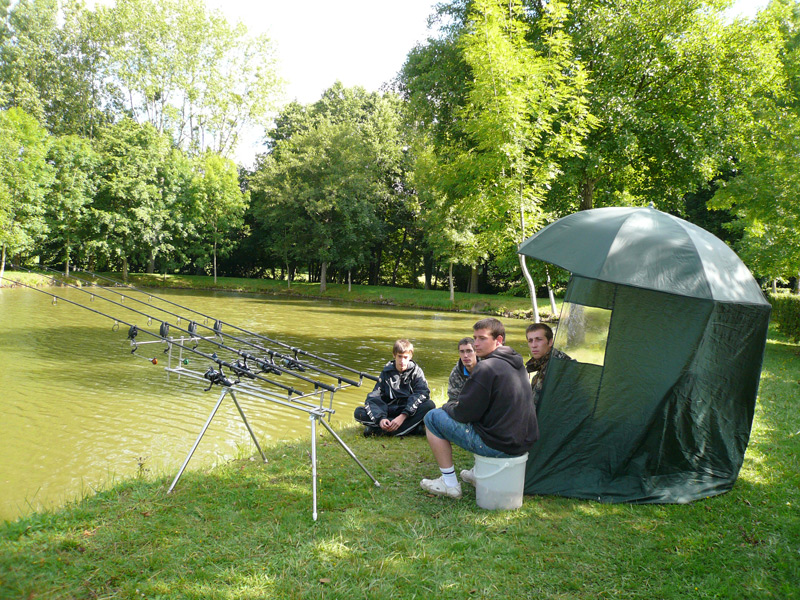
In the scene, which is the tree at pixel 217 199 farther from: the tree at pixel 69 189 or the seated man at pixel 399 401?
the seated man at pixel 399 401

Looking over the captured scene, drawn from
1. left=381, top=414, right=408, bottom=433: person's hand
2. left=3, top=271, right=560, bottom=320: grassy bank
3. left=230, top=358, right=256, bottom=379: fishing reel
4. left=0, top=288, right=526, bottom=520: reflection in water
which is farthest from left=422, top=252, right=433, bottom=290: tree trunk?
left=230, top=358, right=256, bottom=379: fishing reel

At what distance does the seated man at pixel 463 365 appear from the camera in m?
5.96

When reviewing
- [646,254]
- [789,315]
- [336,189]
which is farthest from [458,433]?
[336,189]

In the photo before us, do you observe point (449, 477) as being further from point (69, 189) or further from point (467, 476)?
point (69, 189)

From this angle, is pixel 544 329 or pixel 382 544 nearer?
pixel 382 544

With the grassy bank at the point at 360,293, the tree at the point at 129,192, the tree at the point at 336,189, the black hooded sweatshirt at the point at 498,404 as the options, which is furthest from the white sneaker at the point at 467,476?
the tree at the point at 129,192

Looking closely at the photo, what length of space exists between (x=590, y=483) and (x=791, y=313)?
630 inches

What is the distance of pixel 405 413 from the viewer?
23.0 ft

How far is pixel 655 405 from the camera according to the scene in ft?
15.8

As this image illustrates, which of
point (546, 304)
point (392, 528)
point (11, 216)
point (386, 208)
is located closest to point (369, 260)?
point (386, 208)

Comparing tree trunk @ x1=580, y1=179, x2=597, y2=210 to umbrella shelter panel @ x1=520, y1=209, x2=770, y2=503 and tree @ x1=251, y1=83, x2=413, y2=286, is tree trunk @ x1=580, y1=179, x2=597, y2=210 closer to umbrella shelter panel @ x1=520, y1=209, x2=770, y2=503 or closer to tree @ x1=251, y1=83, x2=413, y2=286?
umbrella shelter panel @ x1=520, y1=209, x2=770, y2=503

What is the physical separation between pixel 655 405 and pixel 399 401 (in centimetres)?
328

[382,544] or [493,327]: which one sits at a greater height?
[493,327]

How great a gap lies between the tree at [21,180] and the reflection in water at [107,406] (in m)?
12.6
